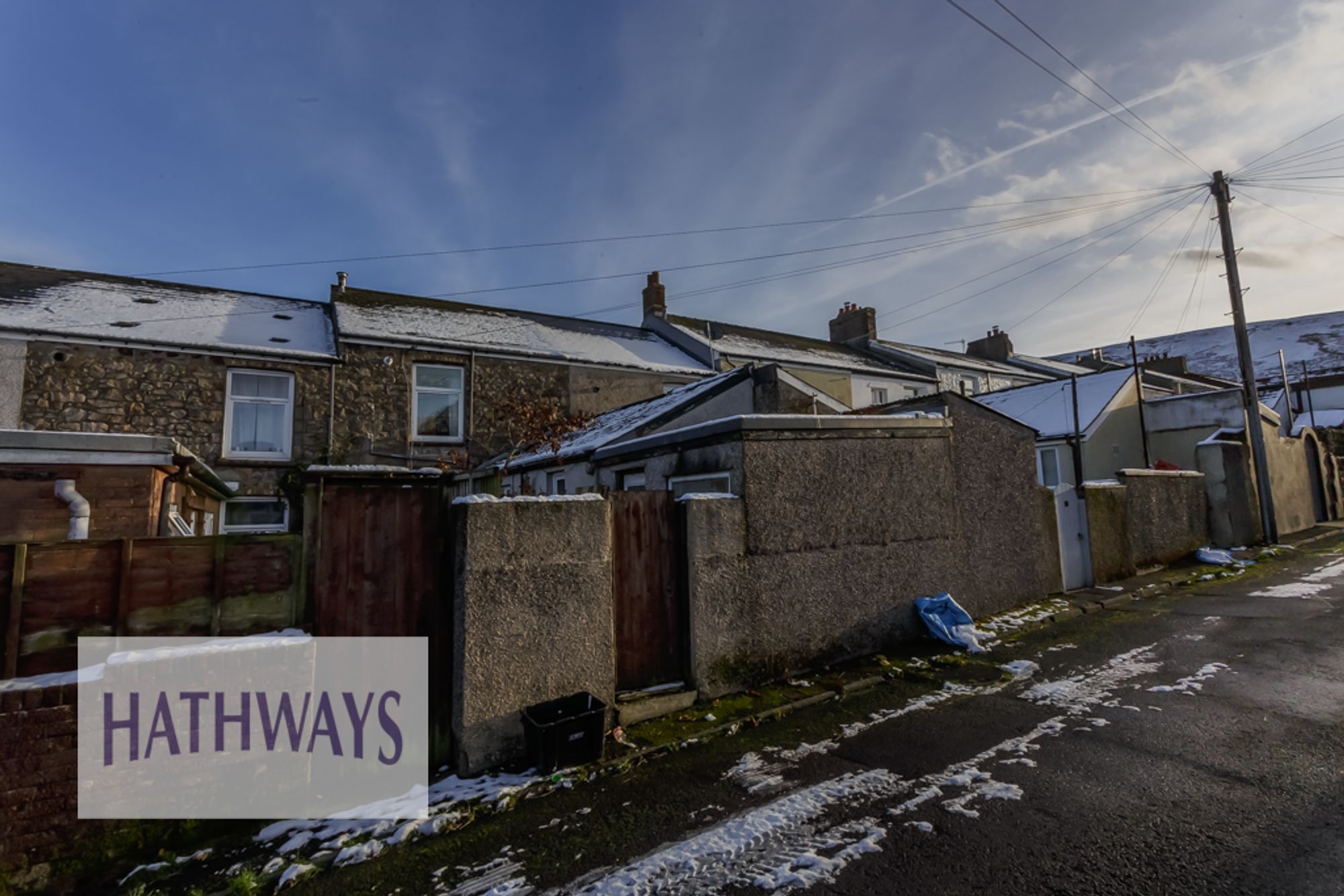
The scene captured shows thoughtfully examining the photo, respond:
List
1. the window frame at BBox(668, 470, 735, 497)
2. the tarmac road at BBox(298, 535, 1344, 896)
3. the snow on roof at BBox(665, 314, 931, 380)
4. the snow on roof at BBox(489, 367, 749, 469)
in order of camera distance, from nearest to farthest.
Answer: the tarmac road at BBox(298, 535, 1344, 896) < the window frame at BBox(668, 470, 735, 497) < the snow on roof at BBox(489, 367, 749, 469) < the snow on roof at BBox(665, 314, 931, 380)

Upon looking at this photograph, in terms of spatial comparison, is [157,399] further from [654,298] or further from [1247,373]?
[1247,373]

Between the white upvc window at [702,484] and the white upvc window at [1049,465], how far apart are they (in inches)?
Result: 642

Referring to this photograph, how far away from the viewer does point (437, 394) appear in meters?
15.9

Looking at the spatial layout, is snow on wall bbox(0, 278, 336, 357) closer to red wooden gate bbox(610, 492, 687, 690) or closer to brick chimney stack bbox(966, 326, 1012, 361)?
red wooden gate bbox(610, 492, 687, 690)

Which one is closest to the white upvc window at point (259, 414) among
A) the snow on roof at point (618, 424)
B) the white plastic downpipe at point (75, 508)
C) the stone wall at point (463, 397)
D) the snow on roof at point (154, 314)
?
the snow on roof at point (154, 314)

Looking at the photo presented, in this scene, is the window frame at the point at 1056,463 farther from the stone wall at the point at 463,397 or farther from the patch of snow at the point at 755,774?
the patch of snow at the point at 755,774

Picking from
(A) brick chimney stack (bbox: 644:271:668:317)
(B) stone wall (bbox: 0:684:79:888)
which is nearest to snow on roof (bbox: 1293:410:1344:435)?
(A) brick chimney stack (bbox: 644:271:668:317)

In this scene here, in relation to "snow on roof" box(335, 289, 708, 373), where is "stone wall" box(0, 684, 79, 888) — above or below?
below

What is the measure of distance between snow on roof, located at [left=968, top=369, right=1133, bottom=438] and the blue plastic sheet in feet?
41.4

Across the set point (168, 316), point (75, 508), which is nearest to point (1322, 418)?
point (75, 508)

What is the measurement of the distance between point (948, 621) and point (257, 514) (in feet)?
46.4

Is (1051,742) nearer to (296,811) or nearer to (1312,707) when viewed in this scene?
(1312,707)

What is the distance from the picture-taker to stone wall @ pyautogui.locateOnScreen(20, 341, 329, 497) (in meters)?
12.3

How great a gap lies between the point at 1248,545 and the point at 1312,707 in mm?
14035
